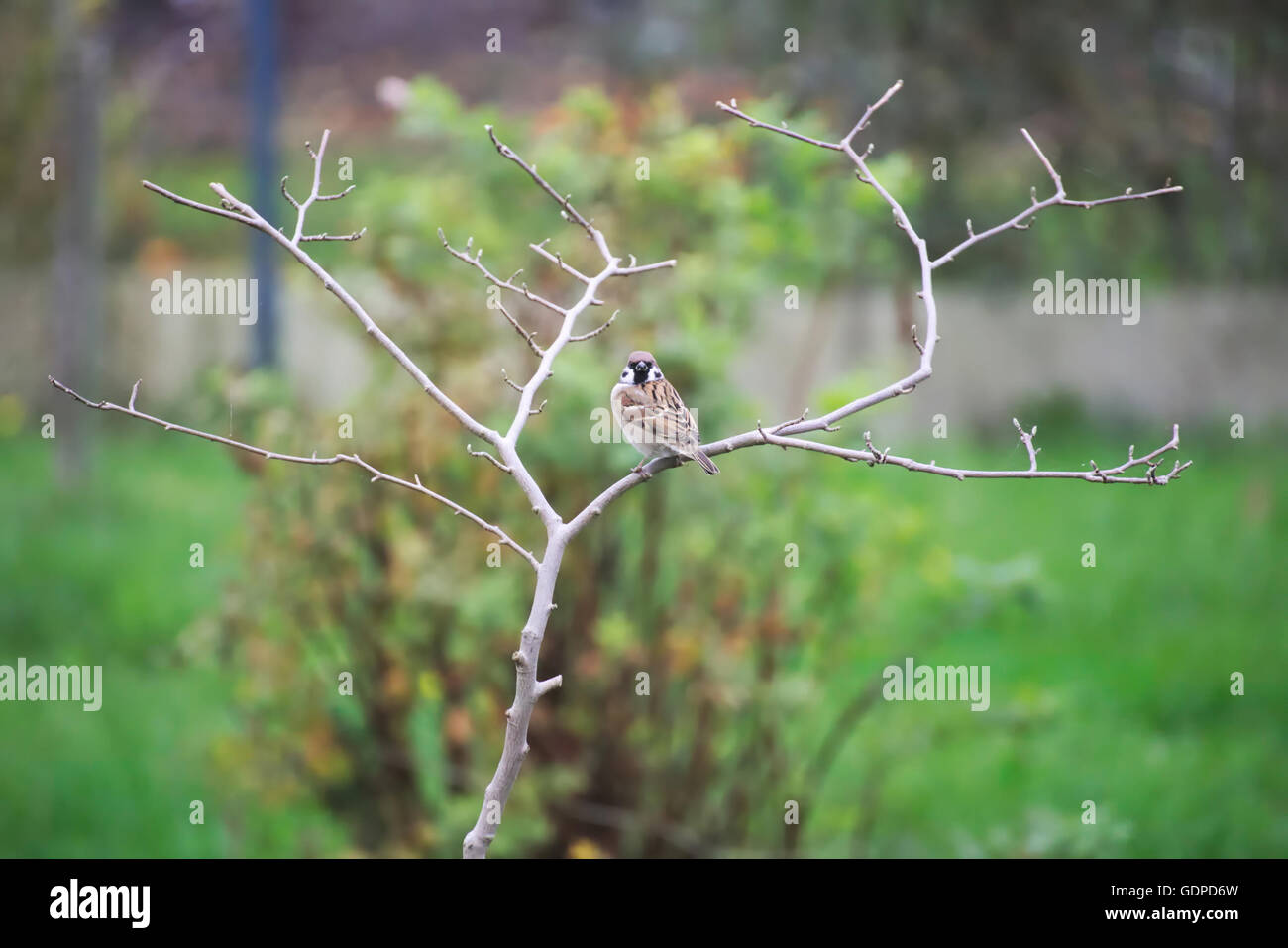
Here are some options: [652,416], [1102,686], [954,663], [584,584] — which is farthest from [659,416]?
[1102,686]

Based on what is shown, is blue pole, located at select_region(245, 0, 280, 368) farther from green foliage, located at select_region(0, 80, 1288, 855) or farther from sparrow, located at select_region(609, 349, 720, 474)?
sparrow, located at select_region(609, 349, 720, 474)

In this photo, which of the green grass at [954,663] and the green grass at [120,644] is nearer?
the green grass at [954,663]

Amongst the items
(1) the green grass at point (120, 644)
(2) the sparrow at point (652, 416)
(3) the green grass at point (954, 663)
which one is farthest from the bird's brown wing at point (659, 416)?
(1) the green grass at point (120, 644)

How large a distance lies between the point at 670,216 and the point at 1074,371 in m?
7.83

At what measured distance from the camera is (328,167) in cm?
1373

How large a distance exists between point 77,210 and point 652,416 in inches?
292

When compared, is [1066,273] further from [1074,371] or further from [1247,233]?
[1074,371]

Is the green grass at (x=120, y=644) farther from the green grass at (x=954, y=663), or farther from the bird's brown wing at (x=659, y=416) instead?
the bird's brown wing at (x=659, y=416)

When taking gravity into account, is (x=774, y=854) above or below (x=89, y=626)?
below

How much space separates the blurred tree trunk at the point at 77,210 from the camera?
863 cm

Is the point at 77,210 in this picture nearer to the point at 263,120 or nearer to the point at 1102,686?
the point at 263,120

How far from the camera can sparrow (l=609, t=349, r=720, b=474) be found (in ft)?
9.02

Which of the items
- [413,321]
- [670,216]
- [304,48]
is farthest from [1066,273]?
[304,48]

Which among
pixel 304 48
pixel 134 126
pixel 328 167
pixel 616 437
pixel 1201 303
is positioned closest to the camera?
pixel 616 437
